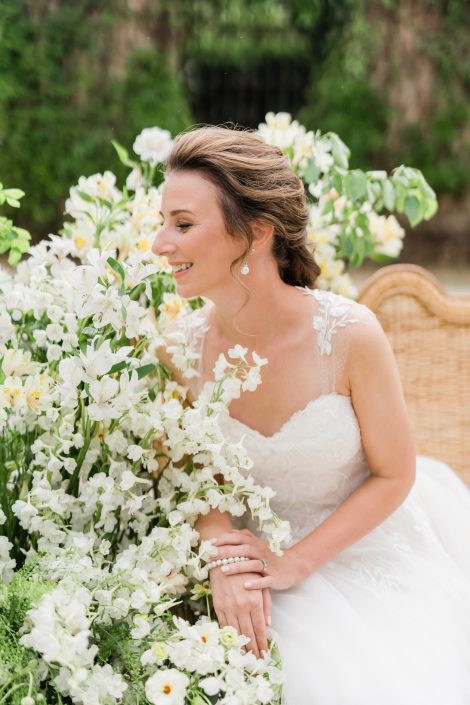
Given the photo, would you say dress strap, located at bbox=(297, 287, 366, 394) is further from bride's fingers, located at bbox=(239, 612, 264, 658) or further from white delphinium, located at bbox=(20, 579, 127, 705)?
white delphinium, located at bbox=(20, 579, 127, 705)

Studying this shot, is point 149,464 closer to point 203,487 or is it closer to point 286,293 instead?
point 203,487

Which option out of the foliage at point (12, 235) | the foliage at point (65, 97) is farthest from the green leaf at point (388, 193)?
the foliage at point (65, 97)

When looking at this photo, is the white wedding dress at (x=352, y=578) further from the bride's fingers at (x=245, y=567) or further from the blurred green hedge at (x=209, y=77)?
the blurred green hedge at (x=209, y=77)

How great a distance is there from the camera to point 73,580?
4.67ft

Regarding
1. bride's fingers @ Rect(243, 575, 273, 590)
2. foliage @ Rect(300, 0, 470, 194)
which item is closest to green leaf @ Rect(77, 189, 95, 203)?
bride's fingers @ Rect(243, 575, 273, 590)

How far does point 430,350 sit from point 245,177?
3.77ft

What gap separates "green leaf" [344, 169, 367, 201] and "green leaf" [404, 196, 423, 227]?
0.15 m

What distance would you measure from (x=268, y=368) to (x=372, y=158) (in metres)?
6.40

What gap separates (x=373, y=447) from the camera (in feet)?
6.33

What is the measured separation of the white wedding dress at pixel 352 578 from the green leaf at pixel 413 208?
429 mm

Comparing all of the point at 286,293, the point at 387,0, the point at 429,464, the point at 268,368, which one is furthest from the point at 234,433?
the point at 387,0

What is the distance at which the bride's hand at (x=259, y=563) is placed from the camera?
1.69 metres

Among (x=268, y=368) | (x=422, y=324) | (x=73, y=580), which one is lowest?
(x=73, y=580)

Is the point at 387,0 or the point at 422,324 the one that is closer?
the point at 422,324
